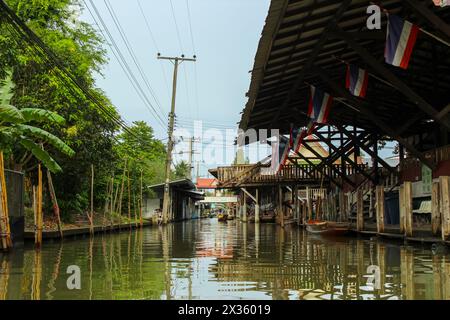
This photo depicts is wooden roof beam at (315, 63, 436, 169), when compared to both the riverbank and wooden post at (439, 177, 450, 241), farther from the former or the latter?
the riverbank

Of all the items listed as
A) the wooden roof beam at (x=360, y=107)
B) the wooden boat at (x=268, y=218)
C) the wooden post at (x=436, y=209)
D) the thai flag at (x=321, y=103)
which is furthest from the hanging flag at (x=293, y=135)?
the wooden boat at (x=268, y=218)

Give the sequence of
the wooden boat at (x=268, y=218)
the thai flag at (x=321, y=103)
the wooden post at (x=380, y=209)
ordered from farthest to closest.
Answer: the wooden boat at (x=268, y=218) → the wooden post at (x=380, y=209) → the thai flag at (x=321, y=103)

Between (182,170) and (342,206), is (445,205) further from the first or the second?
(182,170)

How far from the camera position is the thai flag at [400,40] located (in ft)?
39.5

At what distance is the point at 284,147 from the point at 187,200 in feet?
160

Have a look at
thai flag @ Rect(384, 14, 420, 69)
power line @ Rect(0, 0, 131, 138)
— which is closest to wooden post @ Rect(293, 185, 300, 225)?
power line @ Rect(0, 0, 131, 138)

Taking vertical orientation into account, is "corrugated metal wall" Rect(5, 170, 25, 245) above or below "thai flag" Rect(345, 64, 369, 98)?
below

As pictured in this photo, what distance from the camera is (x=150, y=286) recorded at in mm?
8148

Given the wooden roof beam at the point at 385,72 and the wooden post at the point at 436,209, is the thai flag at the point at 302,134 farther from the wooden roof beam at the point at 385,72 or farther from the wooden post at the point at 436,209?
the wooden roof beam at the point at 385,72

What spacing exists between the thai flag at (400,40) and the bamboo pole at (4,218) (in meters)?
9.99

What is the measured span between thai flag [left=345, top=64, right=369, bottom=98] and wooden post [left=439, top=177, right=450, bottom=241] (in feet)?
11.8

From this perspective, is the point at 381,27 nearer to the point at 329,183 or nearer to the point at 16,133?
the point at 16,133

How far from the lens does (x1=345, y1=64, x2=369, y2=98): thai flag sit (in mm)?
15641
